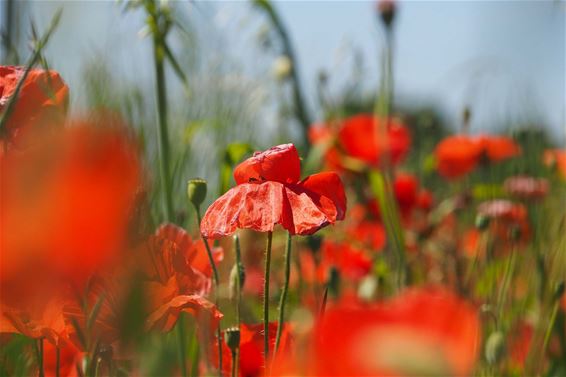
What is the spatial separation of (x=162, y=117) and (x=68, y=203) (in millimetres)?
787

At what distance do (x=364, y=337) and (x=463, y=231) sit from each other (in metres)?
2.10

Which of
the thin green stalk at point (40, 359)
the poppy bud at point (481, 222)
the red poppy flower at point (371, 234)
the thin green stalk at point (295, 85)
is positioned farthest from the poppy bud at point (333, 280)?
the thin green stalk at point (295, 85)

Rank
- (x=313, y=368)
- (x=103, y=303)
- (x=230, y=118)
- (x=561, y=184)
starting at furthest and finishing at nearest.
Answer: (x=561, y=184) < (x=230, y=118) < (x=103, y=303) < (x=313, y=368)

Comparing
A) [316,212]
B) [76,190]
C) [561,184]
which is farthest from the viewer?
[561,184]

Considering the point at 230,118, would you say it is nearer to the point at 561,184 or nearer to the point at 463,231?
the point at 463,231

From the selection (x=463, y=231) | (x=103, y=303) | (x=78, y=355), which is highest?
(x=103, y=303)

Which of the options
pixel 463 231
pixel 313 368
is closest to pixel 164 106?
pixel 313 368

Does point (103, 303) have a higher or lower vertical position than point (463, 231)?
higher

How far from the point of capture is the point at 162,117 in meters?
0.99

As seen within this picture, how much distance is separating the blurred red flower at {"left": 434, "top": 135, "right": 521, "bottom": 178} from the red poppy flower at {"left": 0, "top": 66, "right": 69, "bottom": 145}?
148cm

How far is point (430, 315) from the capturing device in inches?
10.8

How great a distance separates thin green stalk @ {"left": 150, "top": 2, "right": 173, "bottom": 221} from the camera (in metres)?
0.93

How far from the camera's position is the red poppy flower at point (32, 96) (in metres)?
0.64

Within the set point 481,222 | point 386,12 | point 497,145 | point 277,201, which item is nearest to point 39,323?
point 277,201
